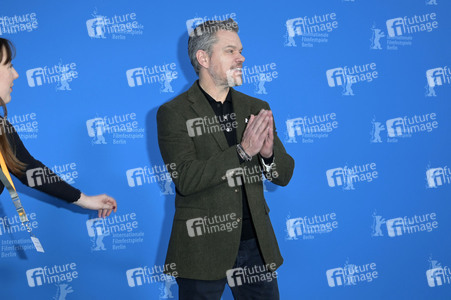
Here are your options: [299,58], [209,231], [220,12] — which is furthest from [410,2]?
[209,231]

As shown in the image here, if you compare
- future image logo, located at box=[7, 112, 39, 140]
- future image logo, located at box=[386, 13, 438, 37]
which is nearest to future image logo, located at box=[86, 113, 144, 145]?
future image logo, located at box=[7, 112, 39, 140]

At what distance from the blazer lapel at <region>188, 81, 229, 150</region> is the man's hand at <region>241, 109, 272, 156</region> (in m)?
0.12

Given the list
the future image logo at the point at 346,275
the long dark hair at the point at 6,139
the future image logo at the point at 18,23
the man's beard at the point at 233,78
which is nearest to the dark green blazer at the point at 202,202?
the man's beard at the point at 233,78

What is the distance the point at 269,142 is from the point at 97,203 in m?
0.88

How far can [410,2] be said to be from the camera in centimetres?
278

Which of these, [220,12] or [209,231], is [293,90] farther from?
[209,231]

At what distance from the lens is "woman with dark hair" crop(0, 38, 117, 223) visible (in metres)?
1.58

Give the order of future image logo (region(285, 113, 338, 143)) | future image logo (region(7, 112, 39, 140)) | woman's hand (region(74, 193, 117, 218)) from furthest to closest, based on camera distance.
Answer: future image logo (region(285, 113, 338, 143)), future image logo (region(7, 112, 39, 140)), woman's hand (region(74, 193, 117, 218))

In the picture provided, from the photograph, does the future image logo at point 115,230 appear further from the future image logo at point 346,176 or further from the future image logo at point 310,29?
the future image logo at point 310,29

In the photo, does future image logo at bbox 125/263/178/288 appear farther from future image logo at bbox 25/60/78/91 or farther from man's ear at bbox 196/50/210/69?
man's ear at bbox 196/50/210/69

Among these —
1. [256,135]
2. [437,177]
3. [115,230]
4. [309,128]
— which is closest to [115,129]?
[115,230]

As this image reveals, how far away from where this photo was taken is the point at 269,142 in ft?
5.22

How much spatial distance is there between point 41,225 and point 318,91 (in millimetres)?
1959

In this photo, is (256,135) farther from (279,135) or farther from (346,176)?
(346,176)
